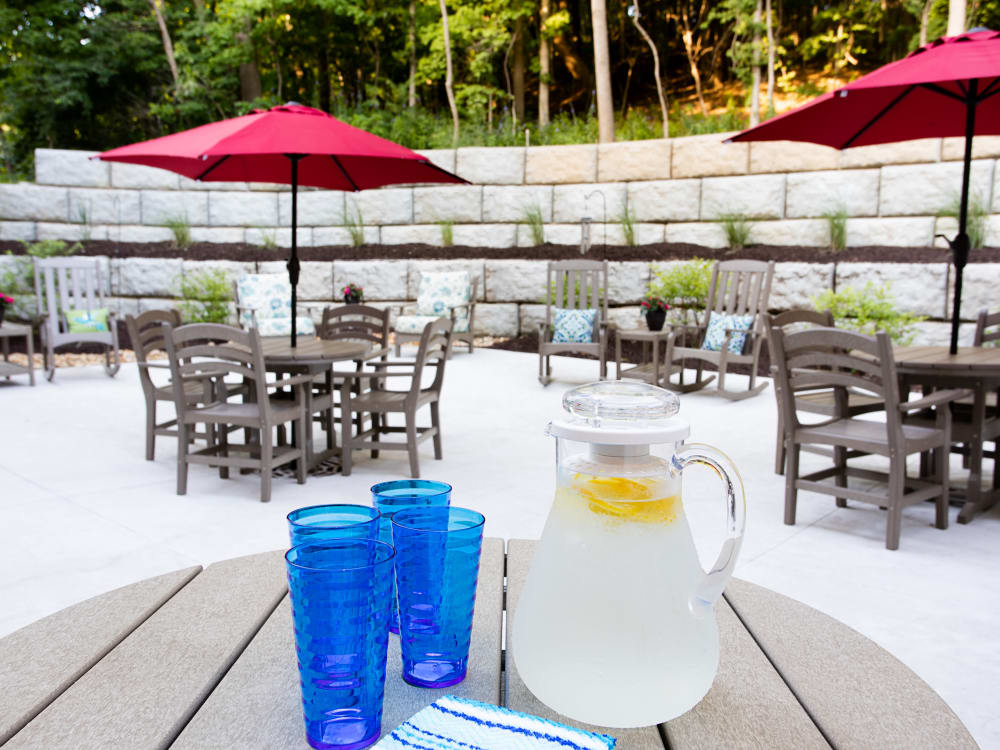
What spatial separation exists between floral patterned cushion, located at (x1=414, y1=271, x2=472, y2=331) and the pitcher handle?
26.2ft

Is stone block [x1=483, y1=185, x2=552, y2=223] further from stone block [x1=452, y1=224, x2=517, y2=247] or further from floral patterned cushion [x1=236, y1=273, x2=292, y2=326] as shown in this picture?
floral patterned cushion [x1=236, y1=273, x2=292, y2=326]

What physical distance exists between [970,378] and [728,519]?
327 cm

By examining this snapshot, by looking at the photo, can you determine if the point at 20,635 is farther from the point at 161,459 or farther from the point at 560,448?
the point at 161,459

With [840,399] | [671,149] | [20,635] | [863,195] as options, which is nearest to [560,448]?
[20,635]

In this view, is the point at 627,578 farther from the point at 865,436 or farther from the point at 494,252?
the point at 494,252

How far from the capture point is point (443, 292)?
8.69 metres

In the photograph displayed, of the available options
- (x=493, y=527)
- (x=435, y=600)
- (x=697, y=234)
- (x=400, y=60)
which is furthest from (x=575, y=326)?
(x=400, y=60)

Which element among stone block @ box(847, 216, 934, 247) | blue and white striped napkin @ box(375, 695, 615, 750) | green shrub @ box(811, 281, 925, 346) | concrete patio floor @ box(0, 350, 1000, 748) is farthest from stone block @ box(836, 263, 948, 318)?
blue and white striped napkin @ box(375, 695, 615, 750)

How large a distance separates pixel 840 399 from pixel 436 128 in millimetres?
9285

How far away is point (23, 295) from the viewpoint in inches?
353

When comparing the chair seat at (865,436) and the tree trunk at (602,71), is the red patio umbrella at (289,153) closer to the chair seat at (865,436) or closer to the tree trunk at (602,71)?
the chair seat at (865,436)

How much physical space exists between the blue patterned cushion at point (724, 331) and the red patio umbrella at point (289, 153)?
2805mm

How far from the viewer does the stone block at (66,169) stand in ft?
33.6

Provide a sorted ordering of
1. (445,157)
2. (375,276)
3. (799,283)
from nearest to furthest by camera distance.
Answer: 1. (799,283)
2. (375,276)
3. (445,157)
